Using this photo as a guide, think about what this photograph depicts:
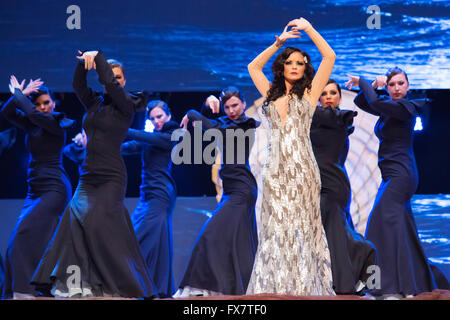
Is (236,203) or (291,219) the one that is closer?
(291,219)

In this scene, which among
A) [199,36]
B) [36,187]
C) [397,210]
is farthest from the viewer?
[199,36]

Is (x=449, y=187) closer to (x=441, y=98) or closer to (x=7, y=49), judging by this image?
(x=441, y=98)

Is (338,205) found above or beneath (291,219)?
above

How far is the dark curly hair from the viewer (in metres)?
3.88

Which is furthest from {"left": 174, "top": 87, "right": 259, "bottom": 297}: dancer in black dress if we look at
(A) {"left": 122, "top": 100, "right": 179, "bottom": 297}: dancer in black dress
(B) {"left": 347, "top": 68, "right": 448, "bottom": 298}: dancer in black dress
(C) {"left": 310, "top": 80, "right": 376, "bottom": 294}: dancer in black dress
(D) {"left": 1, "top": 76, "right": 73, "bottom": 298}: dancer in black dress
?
(D) {"left": 1, "top": 76, "right": 73, "bottom": 298}: dancer in black dress

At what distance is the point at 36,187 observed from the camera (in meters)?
4.97

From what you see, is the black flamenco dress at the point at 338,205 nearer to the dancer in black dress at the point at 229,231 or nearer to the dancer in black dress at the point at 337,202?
the dancer in black dress at the point at 337,202

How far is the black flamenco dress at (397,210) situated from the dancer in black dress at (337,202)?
152mm

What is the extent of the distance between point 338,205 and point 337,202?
25 mm

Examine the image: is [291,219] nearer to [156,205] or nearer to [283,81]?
[283,81]

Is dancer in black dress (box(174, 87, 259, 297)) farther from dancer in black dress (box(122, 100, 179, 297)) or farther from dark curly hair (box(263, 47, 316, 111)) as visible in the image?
dark curly hair (box(263, 47, 316, 111))

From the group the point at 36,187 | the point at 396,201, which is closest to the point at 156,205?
the point at 36,187

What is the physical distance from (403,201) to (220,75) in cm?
256

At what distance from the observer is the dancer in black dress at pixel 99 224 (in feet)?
12.8
